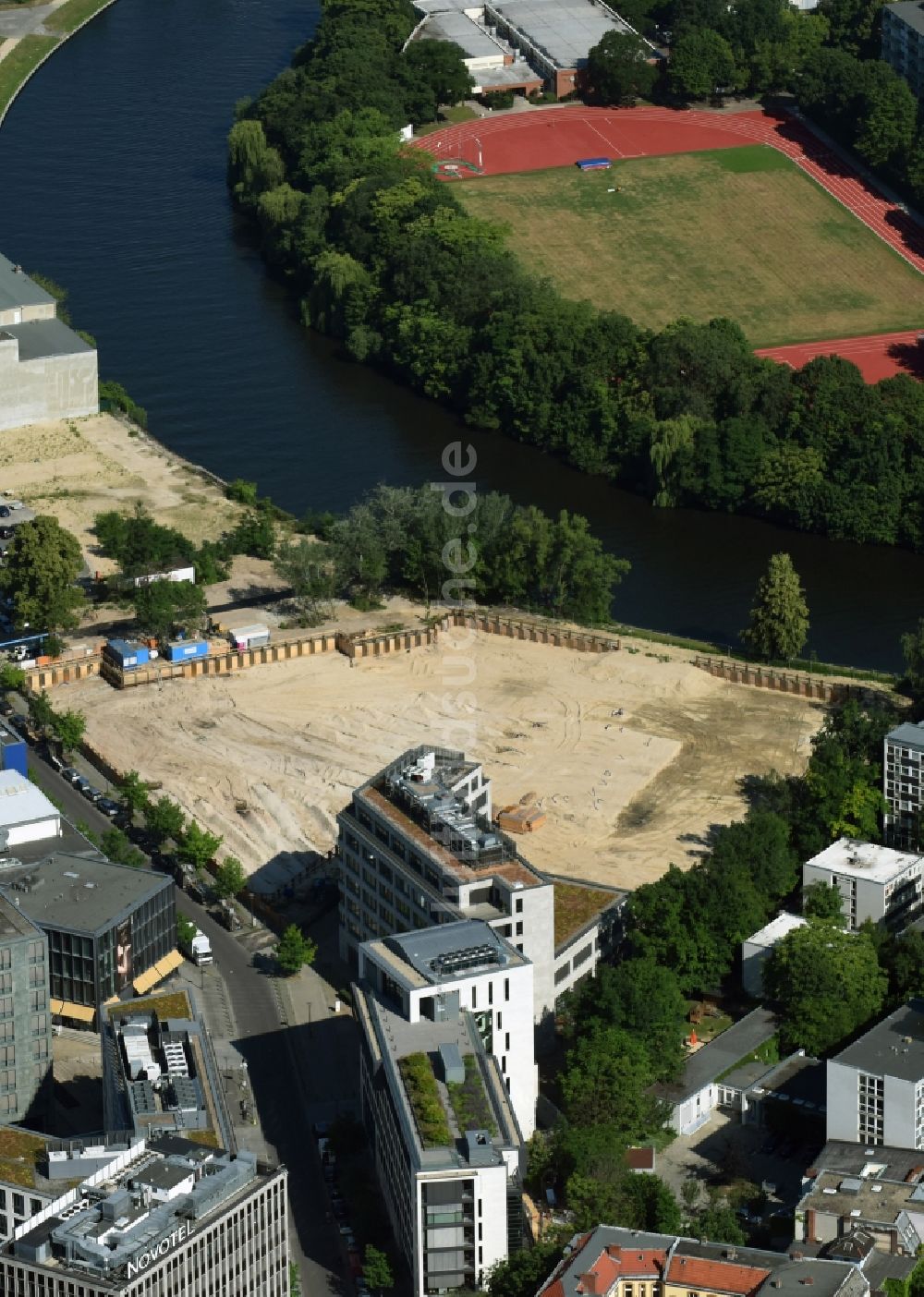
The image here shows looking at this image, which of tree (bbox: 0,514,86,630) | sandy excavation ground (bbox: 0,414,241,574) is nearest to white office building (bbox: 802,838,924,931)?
tree (bbox: 0,514,86,630)

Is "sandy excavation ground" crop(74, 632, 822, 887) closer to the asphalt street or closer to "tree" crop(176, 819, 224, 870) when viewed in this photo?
"tree" crop(176, 819, 224, 870)

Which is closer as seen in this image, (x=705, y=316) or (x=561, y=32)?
(x=705, y=316)

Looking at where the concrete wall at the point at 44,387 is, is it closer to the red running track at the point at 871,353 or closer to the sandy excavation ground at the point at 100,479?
the sandy excavation ground at the point at 100,479

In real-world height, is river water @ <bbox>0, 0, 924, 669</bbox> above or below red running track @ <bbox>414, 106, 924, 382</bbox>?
below

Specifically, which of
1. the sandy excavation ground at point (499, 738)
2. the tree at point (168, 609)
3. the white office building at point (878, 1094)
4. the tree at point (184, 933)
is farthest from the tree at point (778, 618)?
the white office building at point (878, 1094)

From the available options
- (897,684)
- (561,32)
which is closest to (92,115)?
(561,32)

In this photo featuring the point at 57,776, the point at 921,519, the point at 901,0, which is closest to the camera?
the point at 57,776

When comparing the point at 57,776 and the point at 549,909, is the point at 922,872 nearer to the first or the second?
the point at 549,909

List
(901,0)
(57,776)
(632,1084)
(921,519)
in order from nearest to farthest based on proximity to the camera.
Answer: (632,1084) → (57,776) → (921,519) → (901,0)
